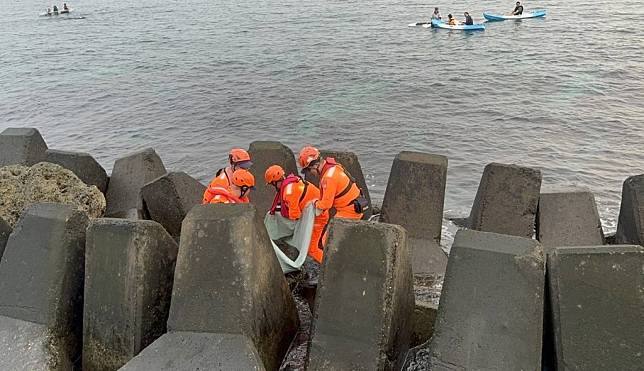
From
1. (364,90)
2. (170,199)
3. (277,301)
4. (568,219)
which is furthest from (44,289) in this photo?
(364,90)

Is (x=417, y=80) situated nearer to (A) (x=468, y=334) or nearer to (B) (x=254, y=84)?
(B) (x=254, y=84)

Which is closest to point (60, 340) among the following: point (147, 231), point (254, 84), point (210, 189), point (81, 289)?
point (81, 289)

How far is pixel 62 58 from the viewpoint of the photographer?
3219cm

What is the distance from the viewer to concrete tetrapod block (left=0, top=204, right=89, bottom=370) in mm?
5328

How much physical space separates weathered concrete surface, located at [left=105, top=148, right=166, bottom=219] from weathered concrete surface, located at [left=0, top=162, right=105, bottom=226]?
576 mm

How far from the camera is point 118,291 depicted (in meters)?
5.24

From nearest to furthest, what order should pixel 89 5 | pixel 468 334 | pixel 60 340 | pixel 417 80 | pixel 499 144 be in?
pixel 468 334
pixel 60 340
pixel 499 144
pixel 417 80
pixel 89 5

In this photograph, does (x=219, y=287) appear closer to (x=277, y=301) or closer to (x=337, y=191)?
(x=277, y=301)

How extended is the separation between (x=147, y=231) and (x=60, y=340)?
1292 millimetres

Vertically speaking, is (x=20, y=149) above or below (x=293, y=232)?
above

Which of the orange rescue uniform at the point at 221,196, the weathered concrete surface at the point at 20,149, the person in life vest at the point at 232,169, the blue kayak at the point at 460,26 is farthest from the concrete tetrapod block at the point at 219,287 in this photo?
the blue kayak at the point at 460,26

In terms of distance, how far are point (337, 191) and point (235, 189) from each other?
1249 millimetres

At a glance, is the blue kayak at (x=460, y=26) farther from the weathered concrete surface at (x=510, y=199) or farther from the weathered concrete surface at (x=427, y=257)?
the weathered concrete surface at (x=427, y=257)

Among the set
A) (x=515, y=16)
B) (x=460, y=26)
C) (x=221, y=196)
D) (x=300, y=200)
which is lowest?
(x=300, y=200)
